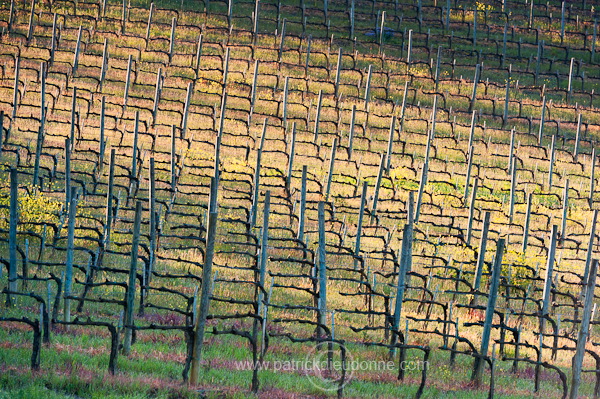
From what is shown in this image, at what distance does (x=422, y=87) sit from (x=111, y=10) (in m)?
13.6

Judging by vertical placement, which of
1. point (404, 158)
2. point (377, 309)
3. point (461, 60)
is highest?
point (461, 60)

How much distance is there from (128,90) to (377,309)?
1673 centimetres

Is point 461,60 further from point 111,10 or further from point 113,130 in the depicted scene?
point 113,130

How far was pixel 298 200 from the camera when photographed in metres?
26.0

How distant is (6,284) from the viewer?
1705 cm

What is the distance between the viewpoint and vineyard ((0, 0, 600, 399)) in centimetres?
1478

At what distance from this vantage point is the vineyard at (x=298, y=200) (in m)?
14.8

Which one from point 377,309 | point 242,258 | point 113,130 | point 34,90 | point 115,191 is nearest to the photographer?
point 377,309

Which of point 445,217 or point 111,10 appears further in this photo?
point 111,10

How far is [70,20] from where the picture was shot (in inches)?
1599

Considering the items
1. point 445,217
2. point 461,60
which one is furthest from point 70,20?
point 445,217

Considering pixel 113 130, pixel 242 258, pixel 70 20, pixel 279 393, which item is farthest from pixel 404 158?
pixel 279 393

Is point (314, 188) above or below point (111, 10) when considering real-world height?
below

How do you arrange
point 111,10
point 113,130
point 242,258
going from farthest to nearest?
1. point 111,10
2. point 113,130
3. point 242,258
